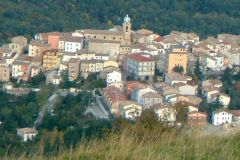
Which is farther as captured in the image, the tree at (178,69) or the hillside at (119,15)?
the hillside at (119,15)

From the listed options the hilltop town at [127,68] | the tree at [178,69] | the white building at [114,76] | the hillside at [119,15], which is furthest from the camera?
the hillside at [119,15]

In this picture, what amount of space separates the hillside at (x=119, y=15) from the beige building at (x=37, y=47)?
3.47 m

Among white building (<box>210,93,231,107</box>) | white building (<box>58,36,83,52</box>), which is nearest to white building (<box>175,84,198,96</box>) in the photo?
white building (<box>210,93,231,107</box>)

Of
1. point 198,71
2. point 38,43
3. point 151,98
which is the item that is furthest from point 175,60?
point 38,43

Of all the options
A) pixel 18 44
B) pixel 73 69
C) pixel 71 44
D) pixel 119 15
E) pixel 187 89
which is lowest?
pixel 187 89

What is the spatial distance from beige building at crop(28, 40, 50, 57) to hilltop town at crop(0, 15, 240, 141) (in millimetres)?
16

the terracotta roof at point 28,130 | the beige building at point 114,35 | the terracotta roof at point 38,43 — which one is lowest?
the terracotta roof at point 28,130

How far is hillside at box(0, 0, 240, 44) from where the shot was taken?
75.9 feet

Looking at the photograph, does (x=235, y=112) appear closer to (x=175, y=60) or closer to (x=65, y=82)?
(x=175, y=60)

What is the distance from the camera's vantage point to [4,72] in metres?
17.2

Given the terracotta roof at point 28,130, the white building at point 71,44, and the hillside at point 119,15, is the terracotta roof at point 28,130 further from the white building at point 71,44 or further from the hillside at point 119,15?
the hillside at point 119,15

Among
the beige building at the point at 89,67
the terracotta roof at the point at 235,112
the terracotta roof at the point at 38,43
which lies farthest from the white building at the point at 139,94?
the terracotta roof at the point at 38,43

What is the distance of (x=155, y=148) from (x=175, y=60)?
→ 1361 cm

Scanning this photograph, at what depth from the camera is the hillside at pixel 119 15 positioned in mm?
23125
